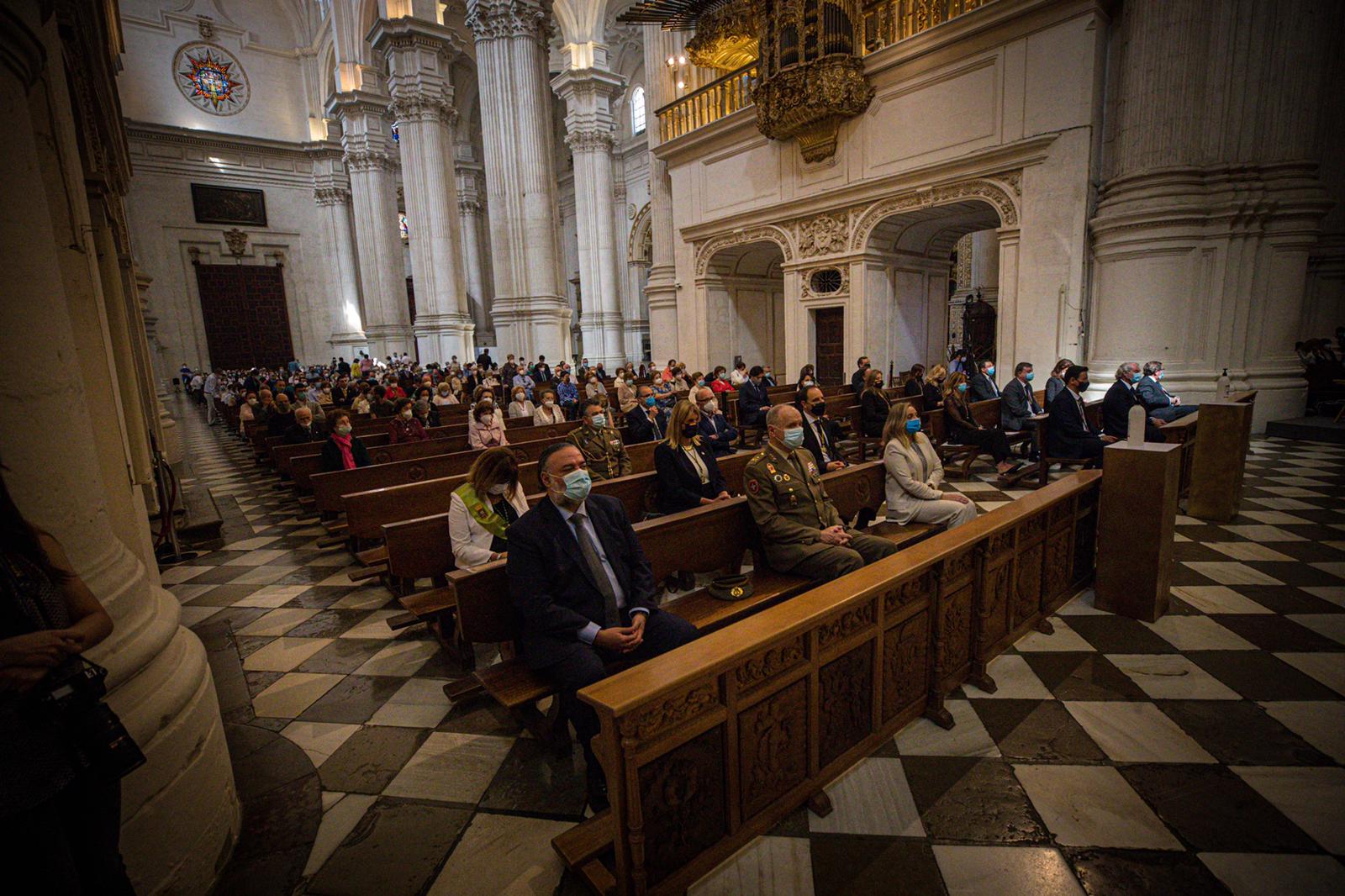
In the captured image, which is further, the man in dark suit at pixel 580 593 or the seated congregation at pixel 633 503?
the seated congregation at pixel 633 503

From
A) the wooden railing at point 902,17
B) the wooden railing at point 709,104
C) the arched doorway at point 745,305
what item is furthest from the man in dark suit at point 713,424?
the wooden railing at point 709,104

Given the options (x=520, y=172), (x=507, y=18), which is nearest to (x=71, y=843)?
(x=520, y=172)

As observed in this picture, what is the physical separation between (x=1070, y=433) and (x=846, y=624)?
18.7 ft

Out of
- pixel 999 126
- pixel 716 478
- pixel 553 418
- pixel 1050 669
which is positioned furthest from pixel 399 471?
pixel 999 126

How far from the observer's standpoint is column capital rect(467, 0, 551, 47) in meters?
15.7

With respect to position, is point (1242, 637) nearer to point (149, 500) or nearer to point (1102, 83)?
point (149, 500)

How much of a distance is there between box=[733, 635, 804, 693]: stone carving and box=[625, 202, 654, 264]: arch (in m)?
25.0

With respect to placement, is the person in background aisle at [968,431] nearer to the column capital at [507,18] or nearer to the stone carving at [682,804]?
the stone carving at [682,804]

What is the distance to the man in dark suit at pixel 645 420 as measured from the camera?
7.25 m

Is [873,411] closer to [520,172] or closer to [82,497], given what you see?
[82,497]

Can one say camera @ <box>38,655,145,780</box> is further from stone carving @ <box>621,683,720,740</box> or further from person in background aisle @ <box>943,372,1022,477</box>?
person in background aisle @ <box>943,372,1022,477</box>

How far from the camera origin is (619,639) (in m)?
2.45

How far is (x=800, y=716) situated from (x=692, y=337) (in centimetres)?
1373

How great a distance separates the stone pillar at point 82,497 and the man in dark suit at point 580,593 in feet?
3.73
